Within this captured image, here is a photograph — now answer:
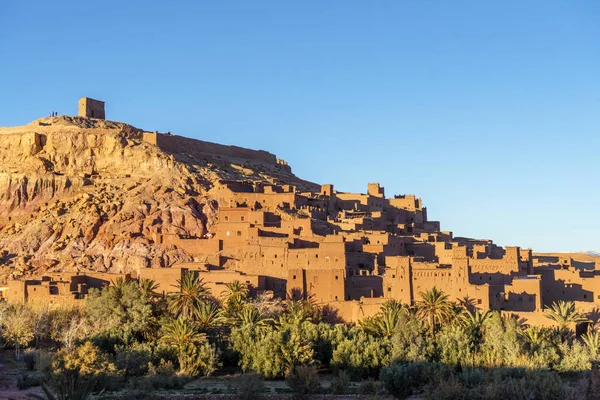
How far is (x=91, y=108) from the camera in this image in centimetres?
7306

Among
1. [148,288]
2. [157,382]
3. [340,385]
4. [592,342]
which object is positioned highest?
[148,288]

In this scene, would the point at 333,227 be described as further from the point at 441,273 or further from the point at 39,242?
the point at 39,242

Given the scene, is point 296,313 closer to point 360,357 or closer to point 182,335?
point 360,357

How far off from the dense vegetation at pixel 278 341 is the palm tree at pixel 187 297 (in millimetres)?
57

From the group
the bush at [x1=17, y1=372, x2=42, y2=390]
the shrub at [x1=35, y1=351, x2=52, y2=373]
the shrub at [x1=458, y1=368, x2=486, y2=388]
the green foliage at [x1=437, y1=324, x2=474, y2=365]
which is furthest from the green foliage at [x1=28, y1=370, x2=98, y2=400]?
the green foliage at [x1=437, y1=324, x2=474, y2=365]

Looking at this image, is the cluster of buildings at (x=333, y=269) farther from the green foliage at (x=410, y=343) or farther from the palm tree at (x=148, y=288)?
the green foliage at (x=410, y=343)

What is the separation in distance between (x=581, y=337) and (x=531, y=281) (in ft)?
12.6

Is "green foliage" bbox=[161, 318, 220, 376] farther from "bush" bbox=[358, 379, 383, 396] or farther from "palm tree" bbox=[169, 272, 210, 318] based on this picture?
"bush" bbox=[358, 379, 383, 396]

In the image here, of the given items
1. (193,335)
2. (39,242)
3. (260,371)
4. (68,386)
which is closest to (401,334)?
(260,371)

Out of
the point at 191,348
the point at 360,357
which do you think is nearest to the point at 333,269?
the point at 360,357

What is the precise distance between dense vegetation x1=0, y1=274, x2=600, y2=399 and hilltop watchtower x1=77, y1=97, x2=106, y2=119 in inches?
1134

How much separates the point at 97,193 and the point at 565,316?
32.7m

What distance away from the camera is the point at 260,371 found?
129 feet

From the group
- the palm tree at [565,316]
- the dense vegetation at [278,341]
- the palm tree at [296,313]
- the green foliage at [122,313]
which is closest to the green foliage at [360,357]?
the dense vegetation at [278,341]
